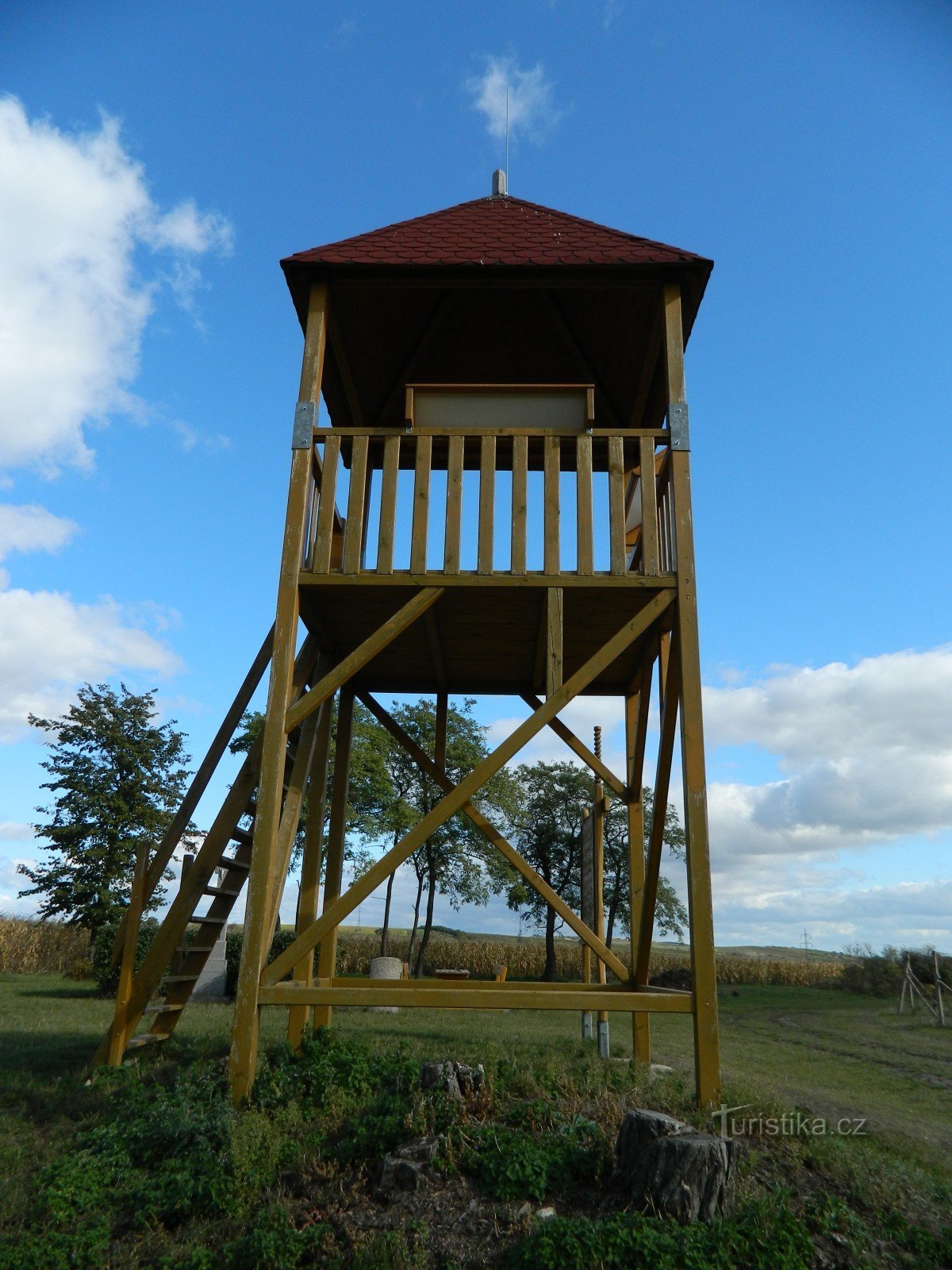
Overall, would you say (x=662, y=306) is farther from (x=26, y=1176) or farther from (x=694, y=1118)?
(x=26, y=1176)

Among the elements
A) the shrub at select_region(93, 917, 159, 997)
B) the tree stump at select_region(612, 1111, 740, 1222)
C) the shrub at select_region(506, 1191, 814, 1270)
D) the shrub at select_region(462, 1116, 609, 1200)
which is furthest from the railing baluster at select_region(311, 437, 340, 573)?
the shrub at select_region(93, 917, 159, 997)

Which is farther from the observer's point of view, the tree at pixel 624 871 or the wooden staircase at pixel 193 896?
the tree at pixel 624 871

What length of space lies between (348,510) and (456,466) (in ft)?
3.14

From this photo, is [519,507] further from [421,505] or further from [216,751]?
[216,751]

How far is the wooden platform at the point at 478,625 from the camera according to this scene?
700cm

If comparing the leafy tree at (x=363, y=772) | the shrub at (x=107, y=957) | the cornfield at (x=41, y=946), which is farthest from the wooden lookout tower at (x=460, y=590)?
the cornfield at (x=41, y=946)

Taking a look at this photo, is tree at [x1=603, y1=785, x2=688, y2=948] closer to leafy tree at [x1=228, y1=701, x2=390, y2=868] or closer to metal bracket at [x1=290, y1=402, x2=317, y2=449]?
leafy tree at [x1=228, y1=701, x2=390, y2=868]

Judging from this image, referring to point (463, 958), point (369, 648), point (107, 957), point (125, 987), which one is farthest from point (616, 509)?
point (463, 958)

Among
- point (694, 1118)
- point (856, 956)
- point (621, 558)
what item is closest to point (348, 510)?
point (621, 558)

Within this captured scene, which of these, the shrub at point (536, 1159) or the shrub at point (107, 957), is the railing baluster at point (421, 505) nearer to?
the shrub at point (536, 1159)

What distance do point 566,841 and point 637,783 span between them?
88.2ft

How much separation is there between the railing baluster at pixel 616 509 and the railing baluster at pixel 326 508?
7.42 feet

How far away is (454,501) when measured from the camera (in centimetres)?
720

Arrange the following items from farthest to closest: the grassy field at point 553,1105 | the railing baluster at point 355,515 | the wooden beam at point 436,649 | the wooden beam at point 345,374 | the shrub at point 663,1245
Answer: the wooden beam at point 345,374
the wooden beam at point 436,649
the railing baluster at point 355,515
the grassy field at point 553,1105
the shrub at point 663,1245
